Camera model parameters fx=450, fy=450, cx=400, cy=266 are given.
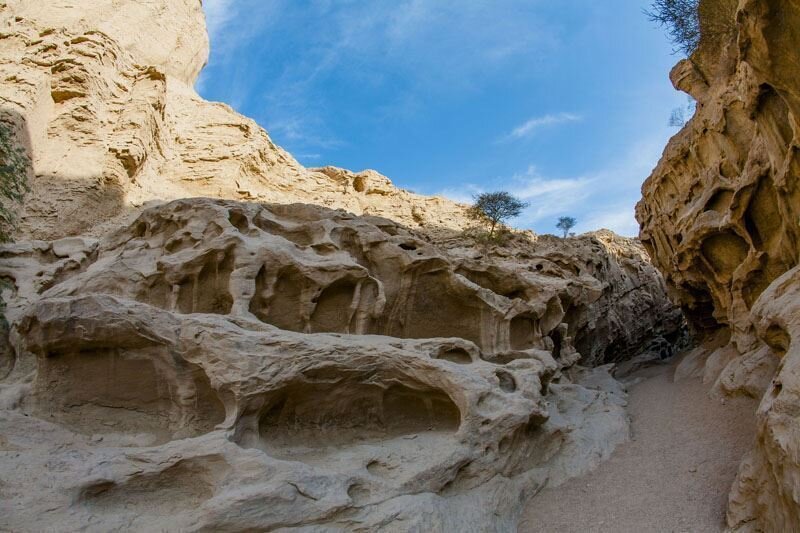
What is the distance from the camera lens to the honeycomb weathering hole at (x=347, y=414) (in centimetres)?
705

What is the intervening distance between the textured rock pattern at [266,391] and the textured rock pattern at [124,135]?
6345 mm

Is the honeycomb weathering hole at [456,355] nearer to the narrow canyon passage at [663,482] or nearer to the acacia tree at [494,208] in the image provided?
the narrow canyon passage at [663,482]

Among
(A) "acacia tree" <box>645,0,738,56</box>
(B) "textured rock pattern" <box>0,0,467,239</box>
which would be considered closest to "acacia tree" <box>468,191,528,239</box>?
(B) "textured rock pattern" <box>0,0,467,239</box>

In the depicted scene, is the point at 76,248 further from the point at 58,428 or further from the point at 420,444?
the point at 420,444

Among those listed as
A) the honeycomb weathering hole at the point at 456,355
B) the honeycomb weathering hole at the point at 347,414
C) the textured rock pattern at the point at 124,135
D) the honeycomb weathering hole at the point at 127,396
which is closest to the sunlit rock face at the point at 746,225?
the honeycomb weathering hole at the point at 347,414

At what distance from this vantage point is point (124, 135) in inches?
743

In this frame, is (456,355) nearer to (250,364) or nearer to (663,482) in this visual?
(663,482)

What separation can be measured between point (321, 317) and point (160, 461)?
5.03 m

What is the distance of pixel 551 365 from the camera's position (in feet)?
34.9

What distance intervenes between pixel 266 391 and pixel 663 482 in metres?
6.58

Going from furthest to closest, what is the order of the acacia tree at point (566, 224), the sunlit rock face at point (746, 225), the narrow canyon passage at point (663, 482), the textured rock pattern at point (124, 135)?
the acacia tree at point (566, 224) < the textured rock pattern at point (124, 135) < the narrow canyon passage at point (663, 482) < the sunlit rock face at point (746, 225)

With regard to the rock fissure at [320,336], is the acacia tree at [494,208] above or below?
above

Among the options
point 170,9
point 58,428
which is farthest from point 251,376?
point 170,9

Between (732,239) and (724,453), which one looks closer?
(724,453)
